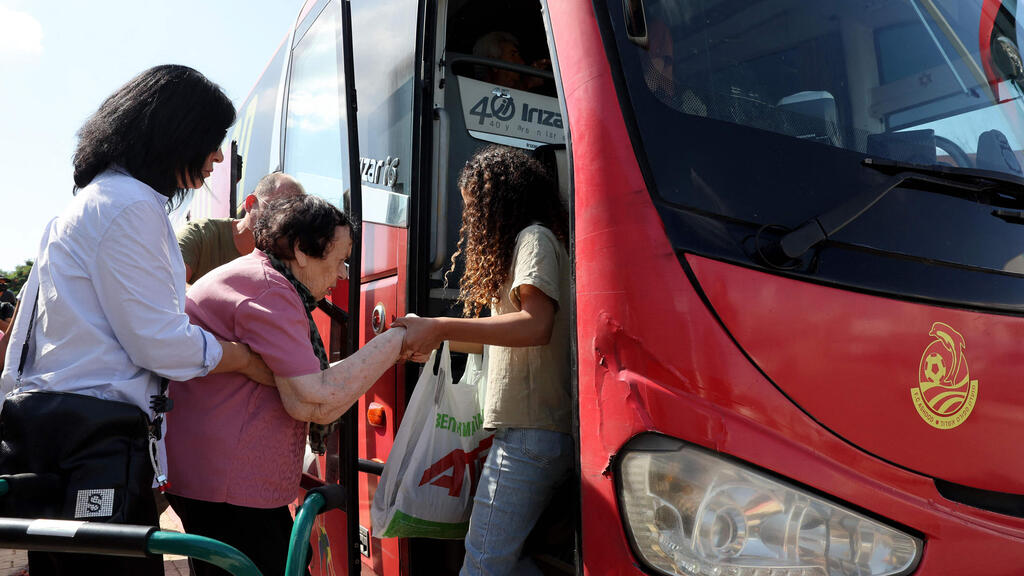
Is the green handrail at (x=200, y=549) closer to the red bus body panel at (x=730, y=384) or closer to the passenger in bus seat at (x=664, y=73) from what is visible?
the red bus body panel at (x=730, y=384)

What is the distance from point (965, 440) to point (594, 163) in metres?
0.97

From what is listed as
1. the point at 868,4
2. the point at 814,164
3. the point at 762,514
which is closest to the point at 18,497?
the point at 762,514

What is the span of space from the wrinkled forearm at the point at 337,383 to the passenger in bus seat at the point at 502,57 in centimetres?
183

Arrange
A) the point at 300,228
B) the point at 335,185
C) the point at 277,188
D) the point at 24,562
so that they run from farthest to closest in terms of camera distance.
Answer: the point at 24,562
the point at 277,188
the point at 335,185
the point at 300,228

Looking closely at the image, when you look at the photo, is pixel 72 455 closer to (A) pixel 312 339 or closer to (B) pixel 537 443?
(A) pixel 312 339

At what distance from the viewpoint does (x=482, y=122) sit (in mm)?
3492

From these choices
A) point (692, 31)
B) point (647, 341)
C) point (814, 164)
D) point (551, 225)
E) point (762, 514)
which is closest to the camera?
point (762, 514)

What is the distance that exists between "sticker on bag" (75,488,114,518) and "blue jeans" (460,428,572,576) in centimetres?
92

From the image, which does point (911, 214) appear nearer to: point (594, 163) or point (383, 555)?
point (594, 163)

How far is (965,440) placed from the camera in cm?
158

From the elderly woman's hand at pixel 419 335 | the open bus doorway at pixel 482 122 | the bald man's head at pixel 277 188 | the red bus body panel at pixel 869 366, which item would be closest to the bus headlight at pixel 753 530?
the red bus body panel at pixel 869 366

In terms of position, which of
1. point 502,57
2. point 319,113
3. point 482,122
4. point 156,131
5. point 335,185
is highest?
point 502,57

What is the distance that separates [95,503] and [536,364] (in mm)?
1124

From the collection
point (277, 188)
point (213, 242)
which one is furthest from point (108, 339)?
point (213, 242)
